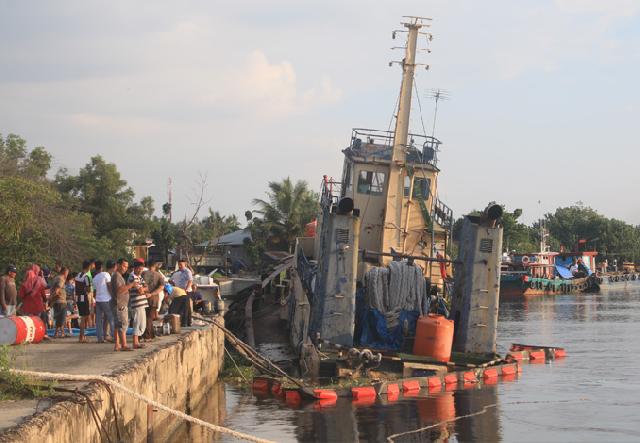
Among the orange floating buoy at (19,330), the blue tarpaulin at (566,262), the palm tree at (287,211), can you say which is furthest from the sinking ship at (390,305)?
the blue tarpaulin at (566,262)

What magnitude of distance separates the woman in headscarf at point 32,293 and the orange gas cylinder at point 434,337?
25.4 ft

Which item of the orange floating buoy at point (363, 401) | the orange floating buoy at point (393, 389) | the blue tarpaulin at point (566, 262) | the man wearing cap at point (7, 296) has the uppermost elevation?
the blue tarpaulin at point (566, 262)

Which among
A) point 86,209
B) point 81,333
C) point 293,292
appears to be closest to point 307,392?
point 81,333

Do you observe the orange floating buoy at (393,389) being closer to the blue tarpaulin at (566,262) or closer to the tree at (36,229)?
the tree at (36,229)

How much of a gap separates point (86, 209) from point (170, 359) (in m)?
38.2

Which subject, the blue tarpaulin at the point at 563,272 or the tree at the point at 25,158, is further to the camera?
the blue tarpaulin at the point at 563,272

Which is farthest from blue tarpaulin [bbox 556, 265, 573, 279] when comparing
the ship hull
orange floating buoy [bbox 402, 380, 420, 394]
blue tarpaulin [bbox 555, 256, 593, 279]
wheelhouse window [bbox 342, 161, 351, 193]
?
orange floating buoy [bbox 402, 380, 420, 394]

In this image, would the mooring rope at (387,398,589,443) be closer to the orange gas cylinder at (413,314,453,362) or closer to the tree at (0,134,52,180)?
the orange gas cylinder at (413,314,453,362)

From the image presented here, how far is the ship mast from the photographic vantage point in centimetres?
→ 2570

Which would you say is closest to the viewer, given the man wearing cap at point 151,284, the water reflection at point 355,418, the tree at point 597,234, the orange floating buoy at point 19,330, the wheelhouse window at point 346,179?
the orange floating buoy at point 19,330

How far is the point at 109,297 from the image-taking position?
49.7 feet

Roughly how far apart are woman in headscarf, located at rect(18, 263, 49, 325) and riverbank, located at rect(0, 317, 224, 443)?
72 cm

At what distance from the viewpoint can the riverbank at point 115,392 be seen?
331 inches

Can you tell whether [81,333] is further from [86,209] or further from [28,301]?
[86,209]
